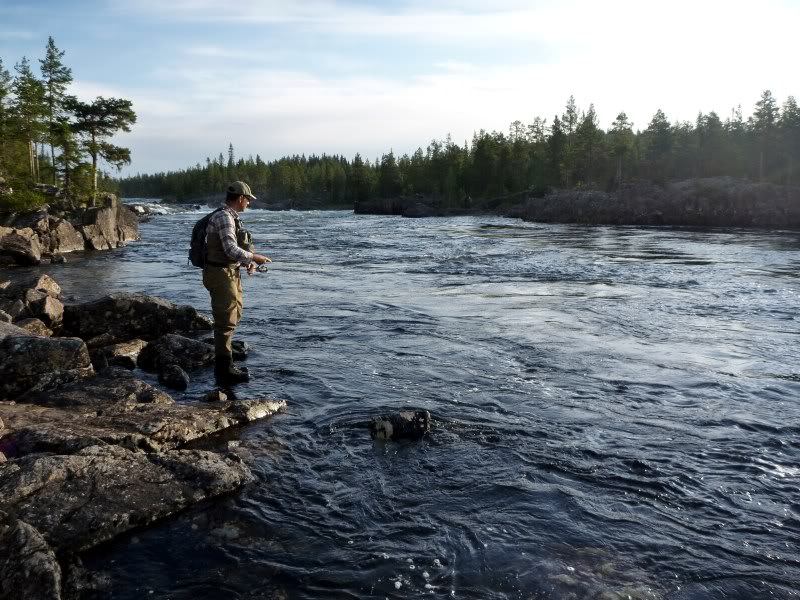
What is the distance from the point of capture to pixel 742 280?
20844 millimetres

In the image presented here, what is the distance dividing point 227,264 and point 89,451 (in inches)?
148

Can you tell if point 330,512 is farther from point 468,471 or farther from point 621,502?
point 621,502

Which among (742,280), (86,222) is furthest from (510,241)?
(86,222)

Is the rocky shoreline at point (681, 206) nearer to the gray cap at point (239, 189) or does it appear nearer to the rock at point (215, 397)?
the gray cap at point (239, 189)

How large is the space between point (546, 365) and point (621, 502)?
186 inches

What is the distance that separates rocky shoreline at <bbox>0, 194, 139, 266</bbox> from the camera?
27266 millimetres

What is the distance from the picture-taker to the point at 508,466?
6.37 metres

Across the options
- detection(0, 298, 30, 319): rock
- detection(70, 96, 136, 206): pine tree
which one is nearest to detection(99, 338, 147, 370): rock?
detection(0, 298, 30, 319): rock

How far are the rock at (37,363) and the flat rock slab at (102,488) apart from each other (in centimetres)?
296

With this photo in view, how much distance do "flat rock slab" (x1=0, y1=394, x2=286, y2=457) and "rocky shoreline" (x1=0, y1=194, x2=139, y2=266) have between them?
23.5 meters

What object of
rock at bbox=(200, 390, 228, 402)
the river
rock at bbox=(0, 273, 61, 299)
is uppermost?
rock at bbox=(0, 273, 61, 299)

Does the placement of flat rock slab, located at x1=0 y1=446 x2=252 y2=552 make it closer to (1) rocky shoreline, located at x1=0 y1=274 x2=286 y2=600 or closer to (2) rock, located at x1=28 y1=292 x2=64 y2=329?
(1) rocky shoreline, located at x1=0 y1=274 x2=286 y2=600

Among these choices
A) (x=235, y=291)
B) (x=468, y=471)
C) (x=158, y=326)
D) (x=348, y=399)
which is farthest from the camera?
(x=158, y=326)

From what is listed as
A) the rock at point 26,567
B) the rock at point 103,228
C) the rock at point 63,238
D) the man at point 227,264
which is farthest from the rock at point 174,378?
the rock at point 103,228
